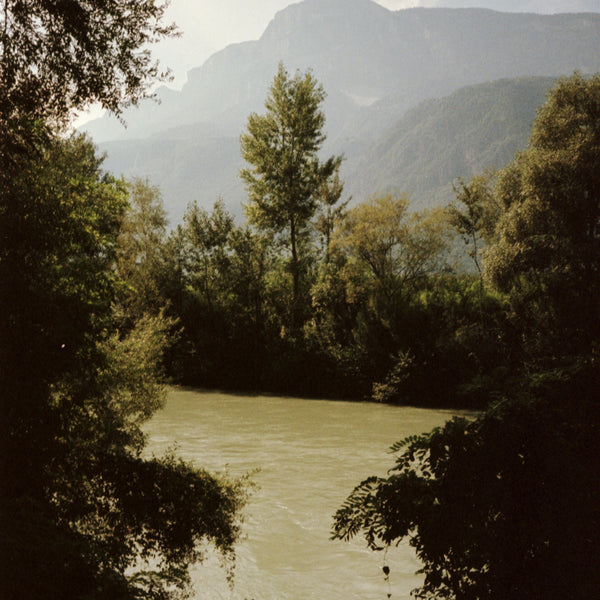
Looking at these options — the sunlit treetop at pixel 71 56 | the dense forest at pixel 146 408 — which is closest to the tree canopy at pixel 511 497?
the dense forest at pixel 146 408

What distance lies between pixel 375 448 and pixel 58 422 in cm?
1490

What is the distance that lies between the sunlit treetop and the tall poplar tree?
30250mm

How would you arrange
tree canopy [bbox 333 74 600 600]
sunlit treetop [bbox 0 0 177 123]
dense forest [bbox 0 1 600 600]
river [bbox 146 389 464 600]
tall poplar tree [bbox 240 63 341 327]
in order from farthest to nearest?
tall poplar tree [bbox 240 63 341 327], river [bbox 146 389 464 600], sunlit treetop [bbox 0 0 177 123], dense forest [bbox 0 1 600 600], tree canopy [bbox 333 74 600 600]

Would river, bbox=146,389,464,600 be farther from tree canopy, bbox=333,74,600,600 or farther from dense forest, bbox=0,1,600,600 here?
tree canopy, bbox=333,74,600,600

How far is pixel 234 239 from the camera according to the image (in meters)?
39.0

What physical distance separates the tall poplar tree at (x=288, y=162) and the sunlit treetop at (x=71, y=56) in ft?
99.2

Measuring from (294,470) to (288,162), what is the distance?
24.4 m

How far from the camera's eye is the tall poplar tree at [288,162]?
3788cm

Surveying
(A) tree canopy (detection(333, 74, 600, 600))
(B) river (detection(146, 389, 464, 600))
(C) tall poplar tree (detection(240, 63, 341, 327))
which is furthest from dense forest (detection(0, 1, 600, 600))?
(C) tall poplar tree (detection(240, 63, 341, 327))

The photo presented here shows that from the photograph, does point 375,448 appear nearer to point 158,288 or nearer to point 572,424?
point 572,424

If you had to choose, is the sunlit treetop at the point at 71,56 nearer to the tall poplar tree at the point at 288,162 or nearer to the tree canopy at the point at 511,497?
the tree canopy at the point at 511,497

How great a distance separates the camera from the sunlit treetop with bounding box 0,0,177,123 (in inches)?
250

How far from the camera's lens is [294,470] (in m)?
18.6

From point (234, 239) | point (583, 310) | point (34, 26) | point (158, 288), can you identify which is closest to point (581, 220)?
point (583, 310)
